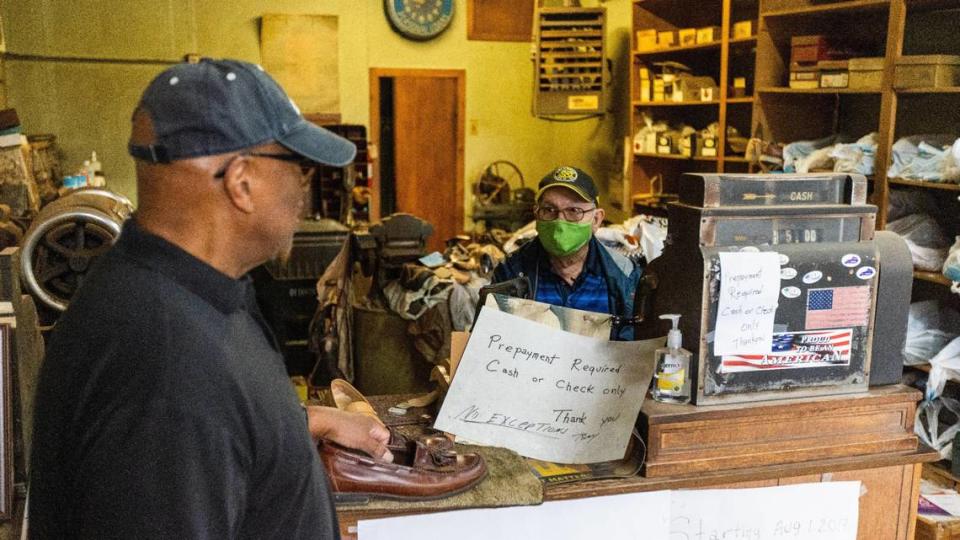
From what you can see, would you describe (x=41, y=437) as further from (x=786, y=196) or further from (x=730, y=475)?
Result: (x=786, y=196)

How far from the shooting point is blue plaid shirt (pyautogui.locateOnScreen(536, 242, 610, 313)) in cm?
280

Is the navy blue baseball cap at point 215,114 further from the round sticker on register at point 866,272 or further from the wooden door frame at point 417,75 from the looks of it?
the wooden door frame at point 417,75

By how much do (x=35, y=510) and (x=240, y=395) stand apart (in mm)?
310

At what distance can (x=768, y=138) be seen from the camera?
14.4 ft

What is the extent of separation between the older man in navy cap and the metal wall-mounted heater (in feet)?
Result: 16.6

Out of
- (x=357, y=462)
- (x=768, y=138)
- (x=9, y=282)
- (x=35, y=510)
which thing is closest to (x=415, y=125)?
(x=768, y=138)

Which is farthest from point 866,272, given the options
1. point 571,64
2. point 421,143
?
point 421,143

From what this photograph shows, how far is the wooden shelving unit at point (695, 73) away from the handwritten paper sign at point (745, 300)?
3.21 metres

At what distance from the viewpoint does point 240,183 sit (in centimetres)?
100

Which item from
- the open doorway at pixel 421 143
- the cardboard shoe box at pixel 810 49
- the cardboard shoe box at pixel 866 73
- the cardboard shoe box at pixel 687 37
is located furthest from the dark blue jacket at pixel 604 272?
the open doorway at pixel 421 143

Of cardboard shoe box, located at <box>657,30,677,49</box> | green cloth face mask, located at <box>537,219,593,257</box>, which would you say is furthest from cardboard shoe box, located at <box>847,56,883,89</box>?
cardboard shoe box, located at <box>657,30,677,49</box>

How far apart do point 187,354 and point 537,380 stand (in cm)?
100

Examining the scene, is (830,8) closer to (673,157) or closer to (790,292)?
(673,157)

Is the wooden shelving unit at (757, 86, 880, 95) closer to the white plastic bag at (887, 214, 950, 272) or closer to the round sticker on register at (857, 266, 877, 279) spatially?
the white plastic bag at (887, 214, 950, 272)
